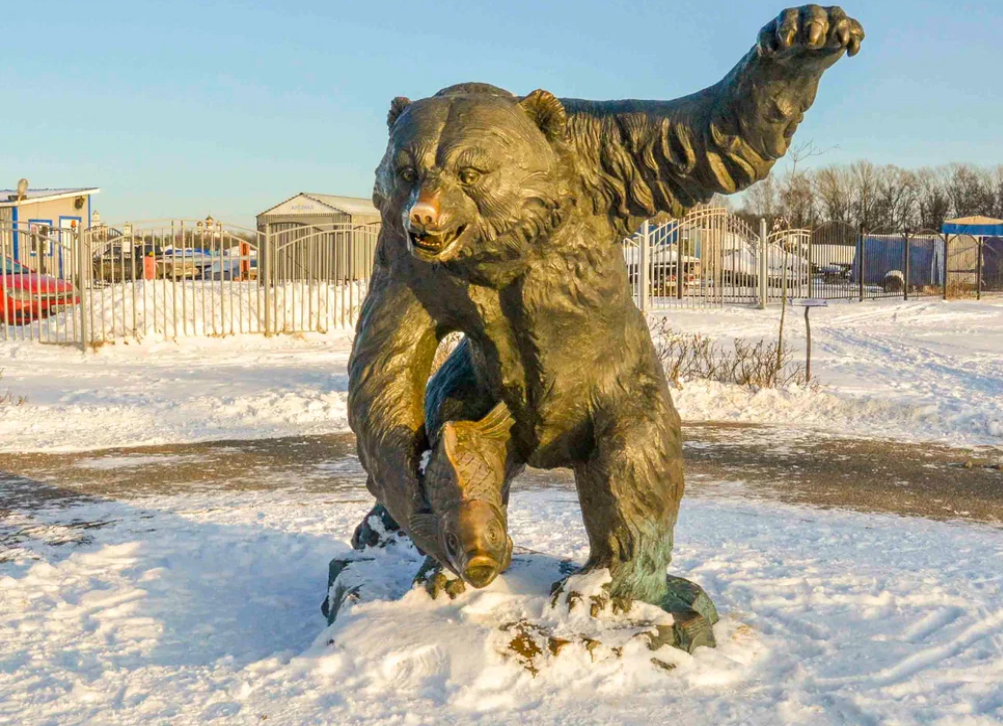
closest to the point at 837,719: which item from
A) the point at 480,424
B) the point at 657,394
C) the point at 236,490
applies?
the point at 657,394

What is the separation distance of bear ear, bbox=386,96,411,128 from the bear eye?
0.37 m

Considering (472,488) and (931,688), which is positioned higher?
(472,488)

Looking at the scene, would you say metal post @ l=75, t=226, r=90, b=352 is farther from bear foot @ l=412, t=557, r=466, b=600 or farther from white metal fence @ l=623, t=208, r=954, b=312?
bear foot @ l=412, t=557, r=466, b=600

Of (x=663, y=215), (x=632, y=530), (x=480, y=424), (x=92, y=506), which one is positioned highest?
(x=663, y=215)

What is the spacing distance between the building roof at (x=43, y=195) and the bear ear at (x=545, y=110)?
26.3 metres

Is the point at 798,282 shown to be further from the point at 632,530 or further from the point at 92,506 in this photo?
the point at 632,530

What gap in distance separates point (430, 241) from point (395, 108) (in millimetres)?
561

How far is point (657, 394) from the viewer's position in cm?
313

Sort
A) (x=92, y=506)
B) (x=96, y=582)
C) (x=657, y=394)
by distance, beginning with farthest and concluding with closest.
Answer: (x=92, y=506) < (x=96, y=582) < (x=657, y=394)

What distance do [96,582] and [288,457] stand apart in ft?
10.5

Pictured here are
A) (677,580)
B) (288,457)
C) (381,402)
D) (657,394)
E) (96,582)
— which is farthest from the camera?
(288,457)

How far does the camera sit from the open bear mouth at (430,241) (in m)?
2.48

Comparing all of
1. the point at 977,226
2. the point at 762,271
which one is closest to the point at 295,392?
the point at 762,271

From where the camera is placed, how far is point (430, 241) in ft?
8.13
